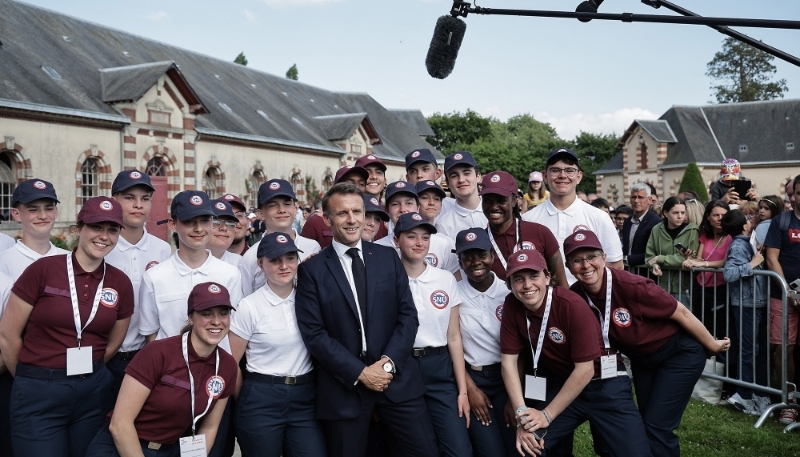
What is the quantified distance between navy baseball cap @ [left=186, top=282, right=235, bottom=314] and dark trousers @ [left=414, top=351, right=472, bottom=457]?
1462 millimetres

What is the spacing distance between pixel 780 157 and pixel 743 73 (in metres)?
12.4

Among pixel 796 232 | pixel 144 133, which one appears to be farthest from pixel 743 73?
pixel 796 232

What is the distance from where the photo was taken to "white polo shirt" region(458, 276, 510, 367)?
4.82 metres

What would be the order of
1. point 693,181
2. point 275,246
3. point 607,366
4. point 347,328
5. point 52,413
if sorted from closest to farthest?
point 52,413, point 347,328, point 275,246, point 607,366, point 693,181

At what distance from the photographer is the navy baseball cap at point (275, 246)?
4.39 metres

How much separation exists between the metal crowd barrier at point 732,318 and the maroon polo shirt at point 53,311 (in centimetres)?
618

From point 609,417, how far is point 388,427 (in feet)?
5.09

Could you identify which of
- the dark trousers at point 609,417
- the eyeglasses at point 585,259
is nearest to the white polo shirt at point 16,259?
the eyeglasses at point 585,259

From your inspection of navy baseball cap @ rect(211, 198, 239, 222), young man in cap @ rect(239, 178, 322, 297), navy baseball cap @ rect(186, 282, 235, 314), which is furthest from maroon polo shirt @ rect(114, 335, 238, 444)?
navy baseball cap @ rect(211, 198, 239, 222)

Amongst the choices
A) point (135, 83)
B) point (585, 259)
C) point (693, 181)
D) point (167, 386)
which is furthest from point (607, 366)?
point (693, 181)

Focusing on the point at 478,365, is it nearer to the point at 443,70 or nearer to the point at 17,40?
the point at 443,70

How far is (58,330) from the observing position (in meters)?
4.19

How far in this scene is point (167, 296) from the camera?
176 inches

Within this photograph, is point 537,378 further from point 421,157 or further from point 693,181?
point 693,181
